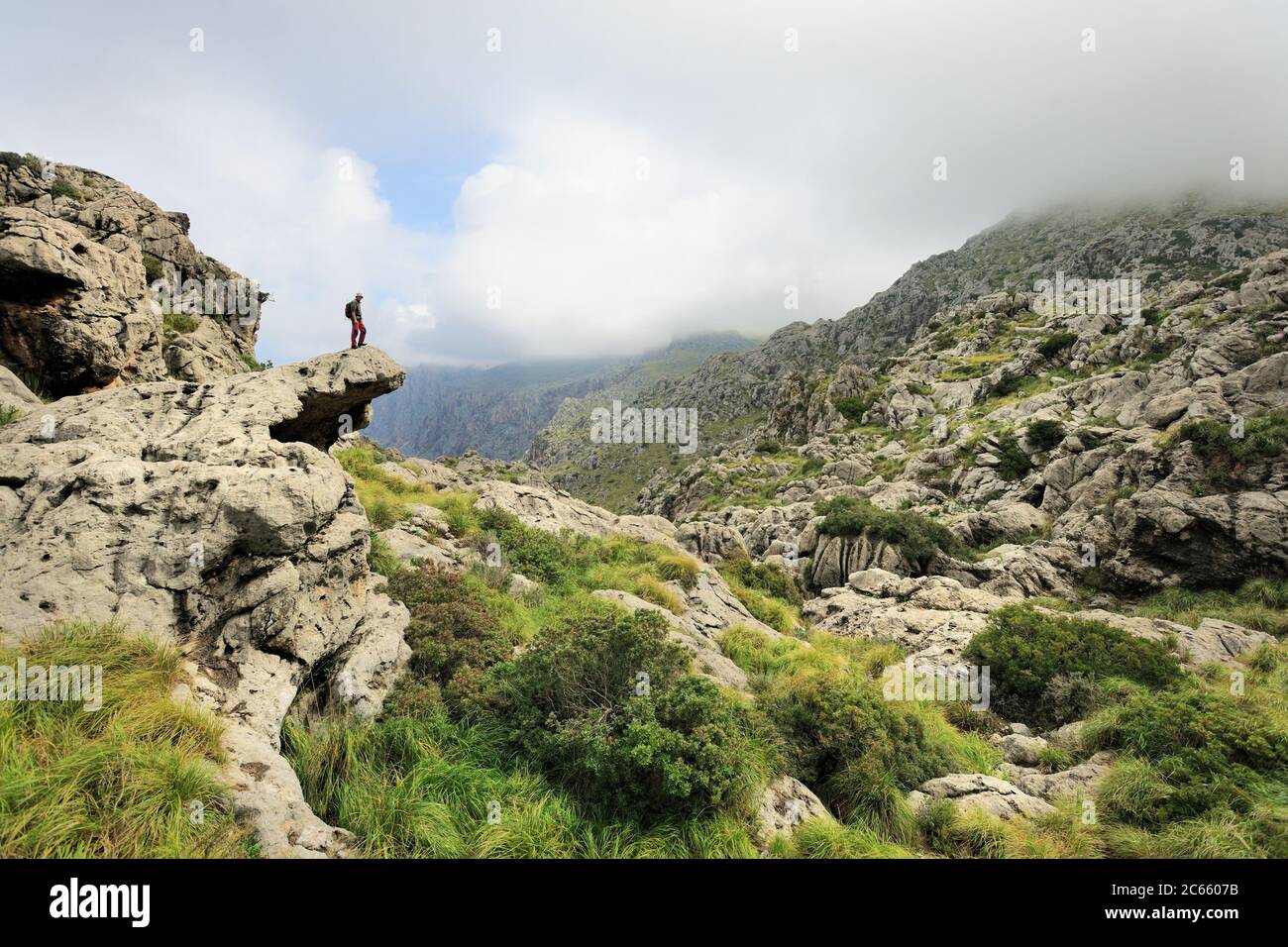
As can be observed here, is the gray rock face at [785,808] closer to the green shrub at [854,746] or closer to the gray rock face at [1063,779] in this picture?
the green shrub at [854,746]

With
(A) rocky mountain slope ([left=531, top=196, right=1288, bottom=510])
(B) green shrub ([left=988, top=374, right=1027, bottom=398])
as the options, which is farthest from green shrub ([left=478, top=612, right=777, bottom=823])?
(A) rocky mountain slope ([left=531, top=196, right=1288, bottom=510])

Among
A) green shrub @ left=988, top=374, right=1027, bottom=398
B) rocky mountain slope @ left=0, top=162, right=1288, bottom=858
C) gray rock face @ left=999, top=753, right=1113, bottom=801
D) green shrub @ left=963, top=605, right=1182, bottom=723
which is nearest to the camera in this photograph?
rocky mountain slope @ left=0, top=162, right=1288, bottom=858

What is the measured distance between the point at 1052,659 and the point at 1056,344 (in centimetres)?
5818

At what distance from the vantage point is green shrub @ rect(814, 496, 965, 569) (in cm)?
2544

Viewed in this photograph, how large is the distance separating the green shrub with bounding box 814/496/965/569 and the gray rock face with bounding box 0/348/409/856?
24483 millimetres

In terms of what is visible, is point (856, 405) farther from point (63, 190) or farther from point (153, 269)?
point (63, 190)

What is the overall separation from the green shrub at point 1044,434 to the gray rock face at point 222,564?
1735 inches

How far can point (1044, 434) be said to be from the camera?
3750cm

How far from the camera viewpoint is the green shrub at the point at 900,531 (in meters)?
25.4

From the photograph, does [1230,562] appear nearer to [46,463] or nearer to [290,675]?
[290,675]

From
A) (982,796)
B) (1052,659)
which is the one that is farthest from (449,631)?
(1052,659)

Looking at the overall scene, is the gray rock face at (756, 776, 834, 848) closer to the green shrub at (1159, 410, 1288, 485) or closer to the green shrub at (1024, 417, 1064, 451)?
the green shrub at (1159, 410, 1288, 485)
